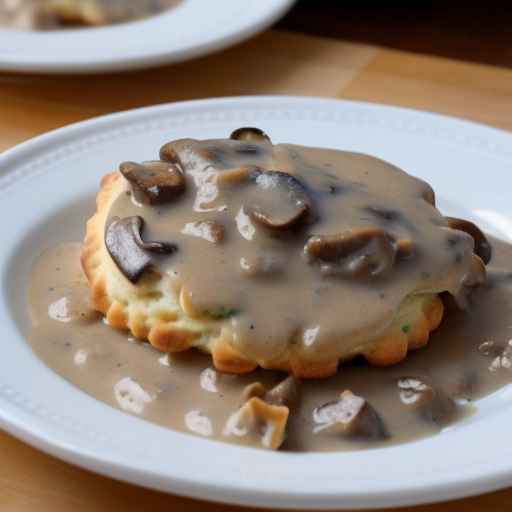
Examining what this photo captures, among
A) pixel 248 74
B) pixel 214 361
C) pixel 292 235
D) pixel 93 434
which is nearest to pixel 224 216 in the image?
pixel 292 235

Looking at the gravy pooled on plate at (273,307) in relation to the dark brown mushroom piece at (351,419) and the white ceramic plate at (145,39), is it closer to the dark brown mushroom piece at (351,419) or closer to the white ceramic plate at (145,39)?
the dark brown mushroom piece at (351,419)

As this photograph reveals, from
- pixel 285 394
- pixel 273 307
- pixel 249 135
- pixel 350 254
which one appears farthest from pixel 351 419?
pixel 249 135

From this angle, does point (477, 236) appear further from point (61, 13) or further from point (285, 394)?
point (61, 13)

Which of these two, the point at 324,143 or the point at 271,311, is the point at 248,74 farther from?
the point at 271,311

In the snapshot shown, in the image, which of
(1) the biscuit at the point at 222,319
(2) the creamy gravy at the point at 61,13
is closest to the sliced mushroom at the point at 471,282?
(1) the biscuit at the point at 222,319

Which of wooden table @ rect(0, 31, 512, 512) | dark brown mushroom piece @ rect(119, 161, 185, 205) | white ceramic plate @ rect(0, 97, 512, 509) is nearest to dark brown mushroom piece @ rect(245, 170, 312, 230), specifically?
dark brown mushroom piece @ rect(119, 161, 185, 205)

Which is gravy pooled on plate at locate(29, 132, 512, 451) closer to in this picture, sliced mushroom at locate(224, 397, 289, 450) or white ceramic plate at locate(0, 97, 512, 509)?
sliced mushroom at locate(224, 397, 289, 450)
